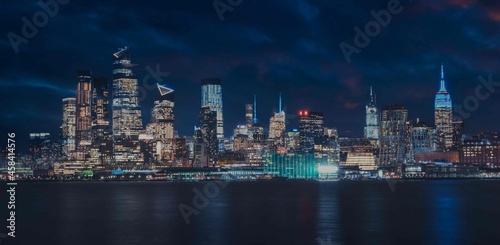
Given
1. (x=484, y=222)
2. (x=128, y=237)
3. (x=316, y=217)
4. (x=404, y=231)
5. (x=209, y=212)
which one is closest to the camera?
(x=128, y=237)

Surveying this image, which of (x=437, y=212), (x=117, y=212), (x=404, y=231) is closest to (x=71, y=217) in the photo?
(x=117, y=212)

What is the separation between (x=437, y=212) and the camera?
272 ft

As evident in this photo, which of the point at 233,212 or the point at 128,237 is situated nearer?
the point at 128,237

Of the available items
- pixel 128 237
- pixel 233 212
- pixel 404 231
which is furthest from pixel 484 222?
pixel 128 237

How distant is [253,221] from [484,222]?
23.7 meters

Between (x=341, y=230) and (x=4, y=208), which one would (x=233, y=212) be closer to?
(x=341, y=230)

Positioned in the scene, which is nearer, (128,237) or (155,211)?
(128,237)

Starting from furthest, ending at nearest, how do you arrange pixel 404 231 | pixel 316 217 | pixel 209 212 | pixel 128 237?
pixel 209 212 → pixel 316 217 → pixel 404 231 → pixel 128 237

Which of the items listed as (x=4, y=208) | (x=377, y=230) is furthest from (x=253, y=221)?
(x=4, y=208)

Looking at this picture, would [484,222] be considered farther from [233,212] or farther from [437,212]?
[233,212]

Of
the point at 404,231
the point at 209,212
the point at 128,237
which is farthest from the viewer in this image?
the point at 209,212

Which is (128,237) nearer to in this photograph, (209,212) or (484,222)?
(209,212)

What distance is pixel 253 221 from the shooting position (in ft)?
235

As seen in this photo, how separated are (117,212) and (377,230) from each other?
35898 millimetres
